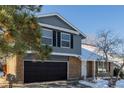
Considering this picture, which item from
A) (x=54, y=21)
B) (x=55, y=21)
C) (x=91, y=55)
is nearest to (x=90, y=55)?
(x=91, y=55)

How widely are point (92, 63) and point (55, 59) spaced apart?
22.3 ft

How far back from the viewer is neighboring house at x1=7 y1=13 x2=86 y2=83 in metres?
19.4

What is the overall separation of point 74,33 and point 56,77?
177 inches

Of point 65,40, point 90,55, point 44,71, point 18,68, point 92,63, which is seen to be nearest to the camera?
point 18,68

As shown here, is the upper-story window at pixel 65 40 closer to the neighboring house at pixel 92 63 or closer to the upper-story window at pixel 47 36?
the upper-story window at pixel 47 36

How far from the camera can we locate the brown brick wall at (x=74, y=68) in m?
23.9

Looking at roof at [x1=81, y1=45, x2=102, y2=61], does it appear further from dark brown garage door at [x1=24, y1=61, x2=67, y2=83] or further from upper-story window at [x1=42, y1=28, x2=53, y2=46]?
upper-story window at [x1=42, y1=28, x2=53, y2=46]

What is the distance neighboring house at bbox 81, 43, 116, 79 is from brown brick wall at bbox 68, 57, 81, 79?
74cm

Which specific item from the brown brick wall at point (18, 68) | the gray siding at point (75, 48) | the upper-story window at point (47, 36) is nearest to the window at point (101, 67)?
the gray siding at point (75, 48)

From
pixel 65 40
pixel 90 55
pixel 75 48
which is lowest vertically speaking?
pixel 90 55

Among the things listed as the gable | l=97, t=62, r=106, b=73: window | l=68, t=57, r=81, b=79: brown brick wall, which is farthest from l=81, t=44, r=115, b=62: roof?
the gable

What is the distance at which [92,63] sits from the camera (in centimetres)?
2786

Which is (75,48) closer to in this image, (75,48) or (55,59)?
(75,48)
